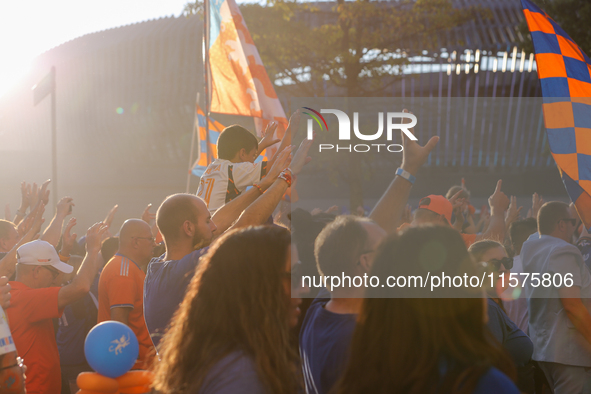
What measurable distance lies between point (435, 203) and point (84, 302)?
3247mm

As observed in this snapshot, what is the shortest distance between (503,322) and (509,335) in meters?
0.15

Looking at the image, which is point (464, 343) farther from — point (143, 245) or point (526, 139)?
point (526, 139)

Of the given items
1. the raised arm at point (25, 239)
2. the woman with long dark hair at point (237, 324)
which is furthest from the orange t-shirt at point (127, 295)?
the woman with long dark hair at point (237, 324)

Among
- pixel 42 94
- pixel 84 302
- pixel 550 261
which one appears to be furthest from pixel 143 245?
pixel 42 94

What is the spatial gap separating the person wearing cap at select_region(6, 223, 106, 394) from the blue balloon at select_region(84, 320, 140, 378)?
1.92ft

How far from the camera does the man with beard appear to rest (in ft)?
8.05

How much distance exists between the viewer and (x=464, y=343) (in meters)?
1.49

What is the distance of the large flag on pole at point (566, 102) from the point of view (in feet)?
12.7

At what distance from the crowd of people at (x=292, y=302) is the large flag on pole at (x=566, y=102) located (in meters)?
0.25

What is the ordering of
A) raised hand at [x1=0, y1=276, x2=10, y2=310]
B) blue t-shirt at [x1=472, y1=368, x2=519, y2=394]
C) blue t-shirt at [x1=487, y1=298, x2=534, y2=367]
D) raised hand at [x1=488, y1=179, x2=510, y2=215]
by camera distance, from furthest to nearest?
raised hand at [x1=488, y1=179, x2=510, y2=215], blue t-shirt at [x1=487, y1=298, x2=534, y2=367], raised hand at [x1=0, y1=276, x2=10, y2=310], blue t-shirt at [x1=472, y1=368, x2=519, y2=394]

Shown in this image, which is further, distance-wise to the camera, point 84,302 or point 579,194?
point 84,302

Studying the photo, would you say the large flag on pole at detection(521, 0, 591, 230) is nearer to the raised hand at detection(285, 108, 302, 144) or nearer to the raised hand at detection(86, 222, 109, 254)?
the raised hand at detection(285, 108, 302, 144)

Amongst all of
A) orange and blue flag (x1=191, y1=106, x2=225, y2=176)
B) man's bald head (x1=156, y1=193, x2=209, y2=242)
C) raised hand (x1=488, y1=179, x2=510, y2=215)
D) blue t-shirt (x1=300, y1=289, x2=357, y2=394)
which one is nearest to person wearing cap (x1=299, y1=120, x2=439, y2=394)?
blue t-shirt (x1=300, y1=289, x2=357, y2=394)

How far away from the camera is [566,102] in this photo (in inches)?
159
